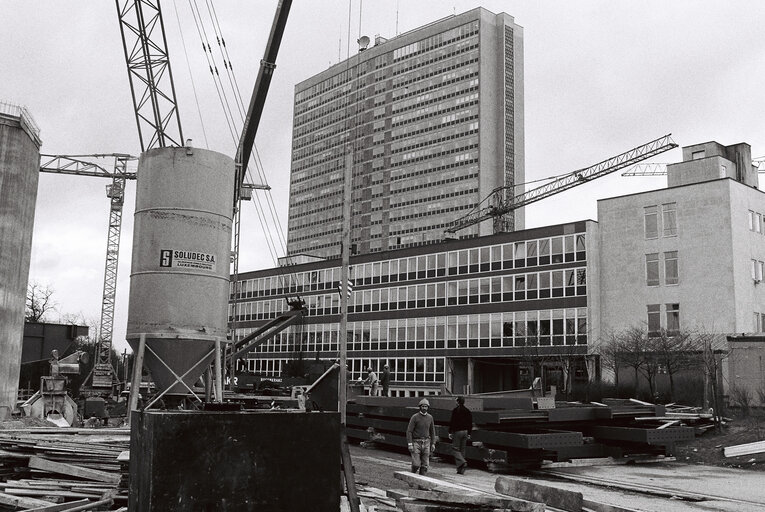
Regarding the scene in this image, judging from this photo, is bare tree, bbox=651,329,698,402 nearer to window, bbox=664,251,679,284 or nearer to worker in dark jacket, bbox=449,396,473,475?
window, bbox=664,251,679,284

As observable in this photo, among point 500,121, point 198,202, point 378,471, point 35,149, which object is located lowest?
point 378,471

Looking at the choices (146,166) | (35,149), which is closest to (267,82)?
(35,149)

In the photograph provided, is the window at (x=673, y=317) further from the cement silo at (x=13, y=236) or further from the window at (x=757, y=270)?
the cement silo at (x=13, y=236)

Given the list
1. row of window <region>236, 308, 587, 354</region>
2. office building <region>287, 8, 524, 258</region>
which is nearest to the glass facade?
row of window <region>236, 308, 587, 354</region>

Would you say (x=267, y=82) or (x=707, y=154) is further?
(x=707, y=154)

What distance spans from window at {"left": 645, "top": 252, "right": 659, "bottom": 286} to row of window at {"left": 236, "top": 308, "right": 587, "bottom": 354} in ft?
15.9

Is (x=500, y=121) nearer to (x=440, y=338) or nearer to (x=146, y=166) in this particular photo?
(x=440, y=338)

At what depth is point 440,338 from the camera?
62781 mm

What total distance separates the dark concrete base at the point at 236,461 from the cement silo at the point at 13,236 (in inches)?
1118

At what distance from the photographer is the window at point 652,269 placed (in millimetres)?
51688

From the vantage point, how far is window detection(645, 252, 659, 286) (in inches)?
2035

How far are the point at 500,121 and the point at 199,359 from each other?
124m

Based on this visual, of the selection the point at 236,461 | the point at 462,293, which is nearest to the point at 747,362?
the point at 462,293

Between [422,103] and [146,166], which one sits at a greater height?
[422,103]
